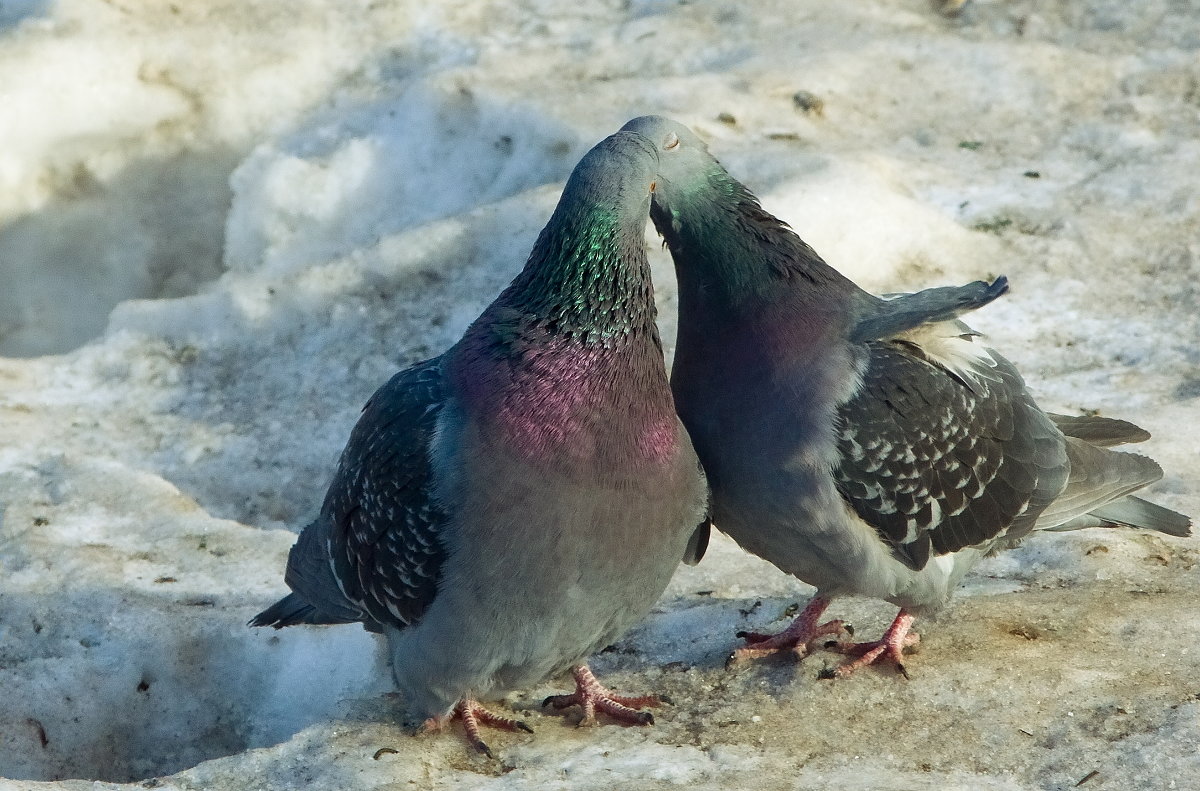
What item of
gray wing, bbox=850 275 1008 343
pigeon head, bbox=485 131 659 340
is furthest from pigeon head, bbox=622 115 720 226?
gray wing, bbox=850 275 1008 343

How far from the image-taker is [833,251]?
6.78 meters

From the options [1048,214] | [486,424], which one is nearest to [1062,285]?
[1048,214]

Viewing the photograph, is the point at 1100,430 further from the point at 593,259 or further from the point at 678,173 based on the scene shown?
the point at 593,259

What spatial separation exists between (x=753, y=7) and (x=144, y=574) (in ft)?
18.1

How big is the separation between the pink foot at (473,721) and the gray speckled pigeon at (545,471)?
0.13 meters

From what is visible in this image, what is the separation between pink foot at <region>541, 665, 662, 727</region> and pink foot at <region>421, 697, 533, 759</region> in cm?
19

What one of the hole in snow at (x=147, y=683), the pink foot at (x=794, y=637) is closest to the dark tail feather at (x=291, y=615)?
the hole in snow at (x=147, y=683)

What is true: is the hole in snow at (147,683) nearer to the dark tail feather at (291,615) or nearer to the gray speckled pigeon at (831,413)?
the dark tail feather at (291,615)

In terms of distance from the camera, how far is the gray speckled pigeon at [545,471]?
3697 millimetres

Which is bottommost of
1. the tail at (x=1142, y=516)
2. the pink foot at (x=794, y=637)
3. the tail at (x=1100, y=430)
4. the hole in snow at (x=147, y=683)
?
the hole in snow at (x=147, y=683)

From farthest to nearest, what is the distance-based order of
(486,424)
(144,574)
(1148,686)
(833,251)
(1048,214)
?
(1048,214)
(833,251)
(144,574)
(1148,686)
(486,424)

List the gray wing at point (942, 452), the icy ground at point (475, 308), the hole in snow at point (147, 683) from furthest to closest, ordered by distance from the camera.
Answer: the hole in snow at point (147, 683) → the gray wing at point (942, 452) → the icy ground at point (475, 308)

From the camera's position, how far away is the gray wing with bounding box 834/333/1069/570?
4.22 meters

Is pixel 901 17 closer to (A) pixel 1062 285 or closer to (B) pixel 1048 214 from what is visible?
(B) pixel 1048 214
